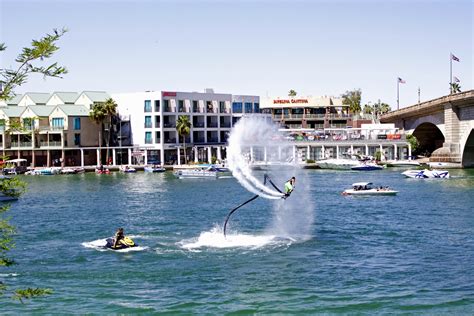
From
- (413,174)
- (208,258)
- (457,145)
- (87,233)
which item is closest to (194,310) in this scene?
(208,258)

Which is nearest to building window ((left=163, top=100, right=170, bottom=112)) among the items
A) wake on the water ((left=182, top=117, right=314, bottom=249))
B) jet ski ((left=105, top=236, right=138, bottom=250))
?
wake on the water ((left=182, top=117, right=314, bottom=249))

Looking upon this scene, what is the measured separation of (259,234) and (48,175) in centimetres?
10829

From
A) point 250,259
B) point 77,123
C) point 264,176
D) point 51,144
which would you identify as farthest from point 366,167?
point 250,259

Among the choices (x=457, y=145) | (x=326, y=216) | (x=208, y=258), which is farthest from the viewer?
(x=457, y=145)

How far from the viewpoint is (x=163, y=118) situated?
563 feet

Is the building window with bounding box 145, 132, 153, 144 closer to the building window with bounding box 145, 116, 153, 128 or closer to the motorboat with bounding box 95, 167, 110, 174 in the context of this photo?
the building window with bounding box 145, 116, 153, 128

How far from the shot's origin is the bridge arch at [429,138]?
184 meters

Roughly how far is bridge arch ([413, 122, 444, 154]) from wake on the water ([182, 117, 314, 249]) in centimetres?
12406

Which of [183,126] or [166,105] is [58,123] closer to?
[166,105]

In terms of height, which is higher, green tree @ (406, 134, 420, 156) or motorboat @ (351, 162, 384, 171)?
green tree @ (406, 134, 420, 156)

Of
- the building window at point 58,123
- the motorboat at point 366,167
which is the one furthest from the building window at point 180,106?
the motorboat at point 366,167

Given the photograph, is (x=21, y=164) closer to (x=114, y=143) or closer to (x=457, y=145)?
(x=114, y=143)

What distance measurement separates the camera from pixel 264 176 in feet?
164

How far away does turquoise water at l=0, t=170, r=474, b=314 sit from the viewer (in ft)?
125
